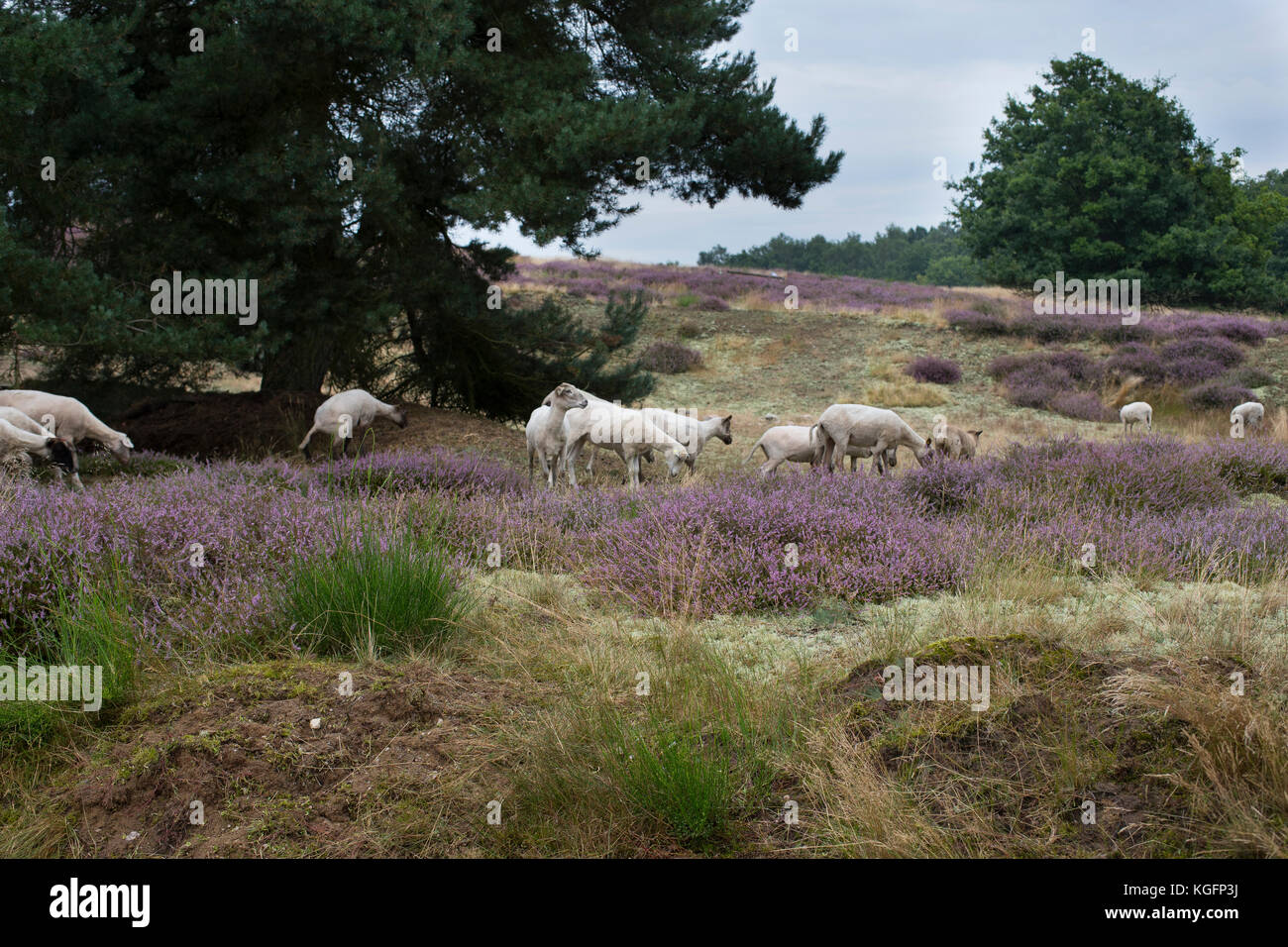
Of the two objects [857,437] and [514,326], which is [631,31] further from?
[857,437]

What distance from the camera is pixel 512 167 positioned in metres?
10.7

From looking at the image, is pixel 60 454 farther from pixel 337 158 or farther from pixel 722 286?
pixel 722 286

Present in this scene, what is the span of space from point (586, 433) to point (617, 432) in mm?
363

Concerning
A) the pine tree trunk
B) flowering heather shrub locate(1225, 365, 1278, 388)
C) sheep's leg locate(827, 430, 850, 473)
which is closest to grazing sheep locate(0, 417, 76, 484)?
the pine tree trunk

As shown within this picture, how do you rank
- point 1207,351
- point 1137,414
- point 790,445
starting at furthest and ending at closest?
point 1207,351, point 1137,414, point 790,445

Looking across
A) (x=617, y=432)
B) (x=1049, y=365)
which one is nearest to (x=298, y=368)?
(x=617, y=432)

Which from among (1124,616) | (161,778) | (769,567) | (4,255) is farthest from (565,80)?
(161,778)

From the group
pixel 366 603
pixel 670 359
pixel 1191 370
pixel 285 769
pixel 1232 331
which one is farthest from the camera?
pixel 1232 331

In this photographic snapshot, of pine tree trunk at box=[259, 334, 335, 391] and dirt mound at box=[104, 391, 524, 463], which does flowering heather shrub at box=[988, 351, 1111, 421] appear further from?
pine tree trunk at box=[259, 334, 335, 391]

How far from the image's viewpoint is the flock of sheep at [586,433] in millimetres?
9172

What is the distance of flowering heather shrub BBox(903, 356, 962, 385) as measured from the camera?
22266mm

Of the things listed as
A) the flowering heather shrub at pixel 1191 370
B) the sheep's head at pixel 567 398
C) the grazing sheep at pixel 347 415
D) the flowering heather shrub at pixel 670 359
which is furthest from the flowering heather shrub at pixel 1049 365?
the grazing sheep at pixel 347 415

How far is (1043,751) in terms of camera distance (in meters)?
3.15

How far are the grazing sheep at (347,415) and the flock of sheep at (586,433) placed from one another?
0.01m
